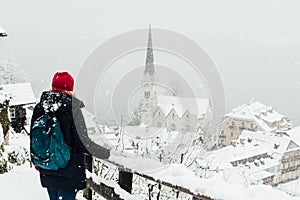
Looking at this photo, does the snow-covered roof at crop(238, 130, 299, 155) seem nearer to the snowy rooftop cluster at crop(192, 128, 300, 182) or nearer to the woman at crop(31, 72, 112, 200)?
the snowy rooftop cluster at crop(192, 128, 300, 182)

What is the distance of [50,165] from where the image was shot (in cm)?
271

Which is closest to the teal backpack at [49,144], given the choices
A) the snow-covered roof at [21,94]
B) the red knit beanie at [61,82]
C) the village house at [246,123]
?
the red knit beanie at [61,82]

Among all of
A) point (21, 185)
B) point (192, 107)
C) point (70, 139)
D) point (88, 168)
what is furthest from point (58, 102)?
point (192, 107)

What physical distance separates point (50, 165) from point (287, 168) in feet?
138

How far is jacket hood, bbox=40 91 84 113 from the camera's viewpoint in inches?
106

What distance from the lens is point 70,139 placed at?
8.79 feet

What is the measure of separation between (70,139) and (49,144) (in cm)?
16

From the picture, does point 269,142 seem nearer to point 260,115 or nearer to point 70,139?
point 260,115

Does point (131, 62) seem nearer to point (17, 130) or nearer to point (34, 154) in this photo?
point (17, 130)

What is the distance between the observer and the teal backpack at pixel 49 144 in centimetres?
262

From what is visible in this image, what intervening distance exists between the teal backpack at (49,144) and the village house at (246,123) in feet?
179

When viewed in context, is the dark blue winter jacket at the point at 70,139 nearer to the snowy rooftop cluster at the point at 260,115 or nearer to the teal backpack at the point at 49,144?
the teal backpack at the point at 49,144

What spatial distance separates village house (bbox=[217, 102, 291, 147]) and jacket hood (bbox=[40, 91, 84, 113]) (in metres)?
54.5

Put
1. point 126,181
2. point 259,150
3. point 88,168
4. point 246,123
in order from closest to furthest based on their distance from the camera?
point 126,181 < point 88,168 < point 259,150 < point 246,123
